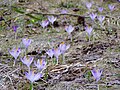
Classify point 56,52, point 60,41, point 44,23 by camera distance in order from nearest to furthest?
point 56,52 → point 60,41 → point 44,23

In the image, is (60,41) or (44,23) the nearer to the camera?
(60,41)

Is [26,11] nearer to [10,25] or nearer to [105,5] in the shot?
[10,25]

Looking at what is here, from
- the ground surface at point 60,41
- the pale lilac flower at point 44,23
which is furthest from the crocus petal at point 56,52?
the pale lilac flower at point 44,23


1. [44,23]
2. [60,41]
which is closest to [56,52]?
[60,41]

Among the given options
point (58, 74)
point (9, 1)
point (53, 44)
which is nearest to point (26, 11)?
point (9, 1)

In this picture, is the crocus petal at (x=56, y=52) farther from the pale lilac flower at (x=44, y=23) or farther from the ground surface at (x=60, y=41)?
the pale lilac flower at (x=44, y=23)

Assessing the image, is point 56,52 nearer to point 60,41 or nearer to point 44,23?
point 60,41

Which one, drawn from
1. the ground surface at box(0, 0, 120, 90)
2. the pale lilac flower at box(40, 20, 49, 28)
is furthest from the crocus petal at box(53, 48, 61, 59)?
the pale lilac flower at box(40, 20, 49, 28)

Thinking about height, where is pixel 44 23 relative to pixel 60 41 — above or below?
above

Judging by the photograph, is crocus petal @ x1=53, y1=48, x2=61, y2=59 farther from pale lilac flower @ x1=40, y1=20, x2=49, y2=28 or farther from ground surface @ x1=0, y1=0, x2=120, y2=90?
pale lilac flower @ x1=40, y1=20, x2=49, y2=28
